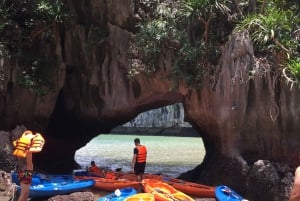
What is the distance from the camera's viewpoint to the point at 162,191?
11875 millimetres

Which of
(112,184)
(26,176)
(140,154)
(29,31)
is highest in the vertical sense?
(29,31)

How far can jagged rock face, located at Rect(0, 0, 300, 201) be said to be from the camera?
14.4 meters

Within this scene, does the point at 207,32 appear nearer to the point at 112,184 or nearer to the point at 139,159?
the point at 139,159

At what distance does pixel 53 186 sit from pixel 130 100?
6.51 m

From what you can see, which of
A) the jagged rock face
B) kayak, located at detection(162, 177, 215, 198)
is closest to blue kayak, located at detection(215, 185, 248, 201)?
kayak, located at detection(162, 177, 215, 198)

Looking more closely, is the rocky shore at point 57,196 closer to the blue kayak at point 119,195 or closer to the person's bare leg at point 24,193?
the blue kayak at point 119,195

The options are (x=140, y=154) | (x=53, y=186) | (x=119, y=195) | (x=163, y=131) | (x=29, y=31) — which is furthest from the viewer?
(x=163, y=131)

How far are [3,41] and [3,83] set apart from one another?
1.37 m

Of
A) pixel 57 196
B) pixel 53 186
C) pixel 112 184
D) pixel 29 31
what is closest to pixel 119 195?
pixel 57 196

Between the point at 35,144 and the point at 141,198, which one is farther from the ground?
the point at 35,144

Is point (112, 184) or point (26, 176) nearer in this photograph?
point (26, 176)

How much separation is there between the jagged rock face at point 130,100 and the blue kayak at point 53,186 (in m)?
4.40

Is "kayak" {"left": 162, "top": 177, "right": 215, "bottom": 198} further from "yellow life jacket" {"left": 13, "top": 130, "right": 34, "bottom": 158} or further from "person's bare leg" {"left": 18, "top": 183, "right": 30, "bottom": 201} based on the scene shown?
"yellow life jacket" {"left": 13, "top": 130, "right": 34, "bottom": 158}

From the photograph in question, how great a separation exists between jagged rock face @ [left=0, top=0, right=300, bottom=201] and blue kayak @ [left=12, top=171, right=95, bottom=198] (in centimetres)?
440
